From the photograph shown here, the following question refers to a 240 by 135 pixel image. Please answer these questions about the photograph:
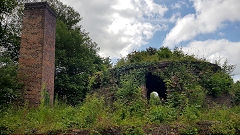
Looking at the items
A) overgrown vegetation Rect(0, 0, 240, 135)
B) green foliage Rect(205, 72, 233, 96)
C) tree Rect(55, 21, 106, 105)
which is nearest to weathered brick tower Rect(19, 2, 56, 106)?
overgrown vegetation Rect(0, 0, 240, 135)

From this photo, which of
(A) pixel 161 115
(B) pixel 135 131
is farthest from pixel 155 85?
(B) pixel 135 131

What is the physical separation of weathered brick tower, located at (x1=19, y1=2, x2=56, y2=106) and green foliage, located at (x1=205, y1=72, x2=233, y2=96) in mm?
6776

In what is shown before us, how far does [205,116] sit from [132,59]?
625 cm

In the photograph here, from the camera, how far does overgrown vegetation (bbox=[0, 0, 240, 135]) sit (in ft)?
15.8

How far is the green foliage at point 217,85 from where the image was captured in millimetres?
8398

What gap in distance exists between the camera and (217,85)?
8.42m

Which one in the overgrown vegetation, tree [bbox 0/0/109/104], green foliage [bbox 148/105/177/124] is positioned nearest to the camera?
the overgrown vegetation

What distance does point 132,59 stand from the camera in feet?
37.2

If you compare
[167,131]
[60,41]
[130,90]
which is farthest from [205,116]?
[60,41]

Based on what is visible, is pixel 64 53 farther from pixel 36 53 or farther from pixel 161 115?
pixel 161 115

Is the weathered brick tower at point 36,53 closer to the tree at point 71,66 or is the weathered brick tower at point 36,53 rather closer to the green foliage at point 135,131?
the green foliage at point 135,131

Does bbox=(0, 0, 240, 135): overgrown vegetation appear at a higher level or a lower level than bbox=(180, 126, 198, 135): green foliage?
higher

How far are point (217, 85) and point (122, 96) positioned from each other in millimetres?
4333

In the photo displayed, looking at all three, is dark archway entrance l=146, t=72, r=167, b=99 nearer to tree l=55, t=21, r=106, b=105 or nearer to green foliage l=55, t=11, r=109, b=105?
green foliage l=55, t=11, r=109, b=105
